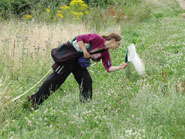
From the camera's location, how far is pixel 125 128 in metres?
4.22

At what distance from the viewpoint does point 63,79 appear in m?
5.67

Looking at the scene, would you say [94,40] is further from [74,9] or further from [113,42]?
[74,9]

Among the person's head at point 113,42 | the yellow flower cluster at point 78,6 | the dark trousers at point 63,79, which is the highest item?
the person's head at point 113,42

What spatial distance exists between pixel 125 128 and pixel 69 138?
0.68 meters

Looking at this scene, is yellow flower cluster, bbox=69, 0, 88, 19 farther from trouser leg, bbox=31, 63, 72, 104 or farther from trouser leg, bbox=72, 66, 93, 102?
trouser leg, bbox=31, 63, 72, 104

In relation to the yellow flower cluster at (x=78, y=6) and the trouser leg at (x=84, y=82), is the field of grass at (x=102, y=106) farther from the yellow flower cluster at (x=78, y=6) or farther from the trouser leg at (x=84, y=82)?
the yellow flower cluster at (x=78, y=6)

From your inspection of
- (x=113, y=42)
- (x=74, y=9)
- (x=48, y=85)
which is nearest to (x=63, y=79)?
(x=48, y=85)

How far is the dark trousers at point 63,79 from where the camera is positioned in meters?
5.56

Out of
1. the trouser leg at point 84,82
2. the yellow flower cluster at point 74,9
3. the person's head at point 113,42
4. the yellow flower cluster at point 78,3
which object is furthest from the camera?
the yellow flower cluster at point 78,3

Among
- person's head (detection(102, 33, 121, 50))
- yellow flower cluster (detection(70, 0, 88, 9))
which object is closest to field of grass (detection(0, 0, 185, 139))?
person's head (detection(102, 33, 121, 50))

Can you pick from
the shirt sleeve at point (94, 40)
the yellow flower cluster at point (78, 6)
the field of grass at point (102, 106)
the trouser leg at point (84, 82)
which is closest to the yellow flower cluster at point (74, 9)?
the yellow flower cluster at point (78, 6)

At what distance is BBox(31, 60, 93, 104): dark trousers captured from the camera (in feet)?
18.2

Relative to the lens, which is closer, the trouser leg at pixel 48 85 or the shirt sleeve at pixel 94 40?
the shirt sleeve at pixel 94 40

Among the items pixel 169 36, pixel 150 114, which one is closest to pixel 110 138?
pixel 150 114
